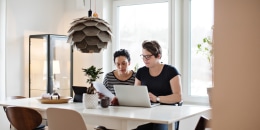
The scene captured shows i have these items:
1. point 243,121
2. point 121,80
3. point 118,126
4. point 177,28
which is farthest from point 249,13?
point 177,28

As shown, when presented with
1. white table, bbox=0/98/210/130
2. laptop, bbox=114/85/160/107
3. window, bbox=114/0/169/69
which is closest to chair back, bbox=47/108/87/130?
white table, bbox=0/98/210/130

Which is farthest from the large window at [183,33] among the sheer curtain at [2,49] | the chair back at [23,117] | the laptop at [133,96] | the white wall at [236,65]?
the white wall at [236,65]

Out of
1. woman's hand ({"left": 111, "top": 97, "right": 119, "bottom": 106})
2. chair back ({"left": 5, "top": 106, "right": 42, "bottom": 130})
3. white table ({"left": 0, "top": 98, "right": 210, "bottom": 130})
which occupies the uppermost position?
woman's hand ({"left": 111, "top": 97, "right": 119, "bottom": 106})

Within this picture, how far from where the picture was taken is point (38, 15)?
480 cm

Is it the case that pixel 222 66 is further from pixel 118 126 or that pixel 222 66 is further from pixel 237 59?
pixel 118 126

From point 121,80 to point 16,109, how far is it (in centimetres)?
108

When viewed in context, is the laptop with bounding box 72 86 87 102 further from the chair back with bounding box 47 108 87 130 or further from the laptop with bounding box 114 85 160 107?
the chair back with bounding box 47 108 87 130

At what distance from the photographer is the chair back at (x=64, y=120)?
232 centimetres

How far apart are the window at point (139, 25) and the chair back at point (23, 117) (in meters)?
2.07

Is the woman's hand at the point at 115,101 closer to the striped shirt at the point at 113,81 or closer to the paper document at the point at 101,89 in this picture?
the paper document at the point at 101,89

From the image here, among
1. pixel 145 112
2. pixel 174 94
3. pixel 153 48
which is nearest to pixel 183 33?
pixel 153 48

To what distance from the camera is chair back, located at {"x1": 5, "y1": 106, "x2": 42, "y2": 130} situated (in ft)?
9.40

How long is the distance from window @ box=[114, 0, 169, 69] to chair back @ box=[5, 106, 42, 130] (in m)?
2.07

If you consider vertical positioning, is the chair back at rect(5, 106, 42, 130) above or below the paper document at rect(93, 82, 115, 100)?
below
